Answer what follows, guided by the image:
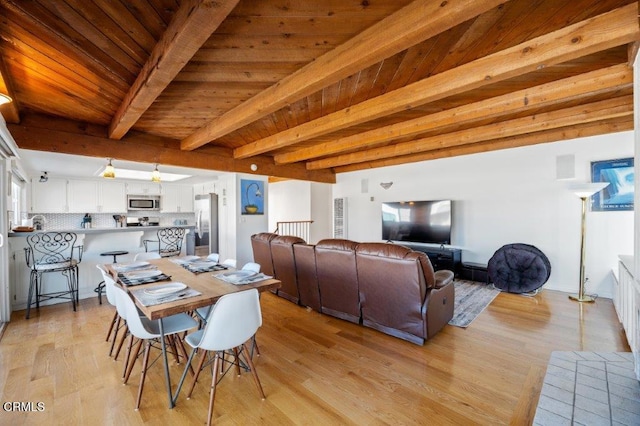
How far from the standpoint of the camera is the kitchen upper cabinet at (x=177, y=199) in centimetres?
753

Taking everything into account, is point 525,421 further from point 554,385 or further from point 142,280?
point 142,280

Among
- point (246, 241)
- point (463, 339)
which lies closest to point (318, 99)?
point (463, 339)

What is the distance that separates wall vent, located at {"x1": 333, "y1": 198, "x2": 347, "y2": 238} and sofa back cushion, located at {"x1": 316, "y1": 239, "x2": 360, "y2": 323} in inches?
162

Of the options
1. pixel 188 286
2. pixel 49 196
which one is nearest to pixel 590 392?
pixel 188 286

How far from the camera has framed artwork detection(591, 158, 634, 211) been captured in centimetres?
393

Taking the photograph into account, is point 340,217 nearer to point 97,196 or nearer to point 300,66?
point 300,66

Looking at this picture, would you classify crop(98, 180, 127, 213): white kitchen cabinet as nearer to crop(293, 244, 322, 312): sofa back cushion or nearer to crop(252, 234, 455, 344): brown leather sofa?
crop(252, 234, 455, 344): brown leather sofa

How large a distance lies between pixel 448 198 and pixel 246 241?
4329 mm

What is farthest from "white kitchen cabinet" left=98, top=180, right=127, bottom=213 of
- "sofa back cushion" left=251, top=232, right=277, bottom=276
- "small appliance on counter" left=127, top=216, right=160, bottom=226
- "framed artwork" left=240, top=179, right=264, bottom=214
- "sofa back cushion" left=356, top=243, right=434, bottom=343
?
"sofa back cushion" left=356, top=243, right=434, bottom=343

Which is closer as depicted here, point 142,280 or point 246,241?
point 142,280

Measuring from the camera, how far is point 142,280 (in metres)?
2.35

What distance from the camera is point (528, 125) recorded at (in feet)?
12.1

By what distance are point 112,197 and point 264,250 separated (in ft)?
16.4

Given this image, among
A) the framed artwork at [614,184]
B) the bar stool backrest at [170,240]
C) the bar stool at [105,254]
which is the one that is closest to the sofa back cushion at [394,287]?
the bar stool backrest at [170,240]
